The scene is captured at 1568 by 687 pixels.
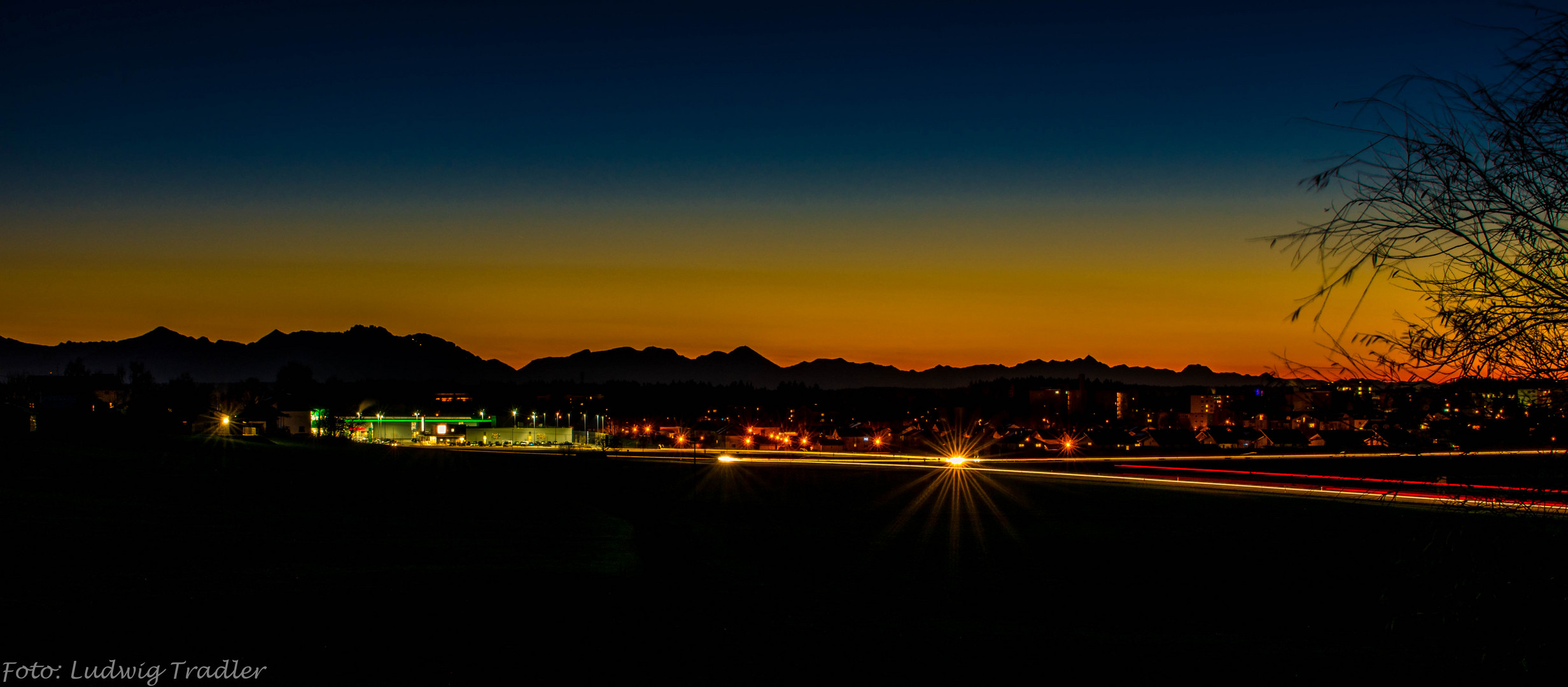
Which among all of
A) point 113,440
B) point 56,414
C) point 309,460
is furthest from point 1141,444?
point 56,414

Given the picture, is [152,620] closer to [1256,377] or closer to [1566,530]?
[1256,377]

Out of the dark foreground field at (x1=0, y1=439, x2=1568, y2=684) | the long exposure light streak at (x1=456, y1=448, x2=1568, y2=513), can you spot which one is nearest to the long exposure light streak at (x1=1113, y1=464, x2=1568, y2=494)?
the long exposure light streak at (x1=456, y1=448, x2=1568, y2=513)

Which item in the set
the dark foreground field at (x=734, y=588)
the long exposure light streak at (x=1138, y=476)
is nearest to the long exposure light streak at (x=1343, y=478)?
the long exposure light streak at (x=1138, y=476)

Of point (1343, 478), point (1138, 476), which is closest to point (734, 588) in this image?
point (1343, 478)

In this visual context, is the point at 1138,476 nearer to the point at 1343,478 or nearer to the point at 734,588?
the point at 1343,478

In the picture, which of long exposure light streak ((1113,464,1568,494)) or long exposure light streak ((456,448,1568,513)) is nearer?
long exposure light streak ((1113,464,1568,494))

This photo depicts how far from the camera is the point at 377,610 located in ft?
35.7

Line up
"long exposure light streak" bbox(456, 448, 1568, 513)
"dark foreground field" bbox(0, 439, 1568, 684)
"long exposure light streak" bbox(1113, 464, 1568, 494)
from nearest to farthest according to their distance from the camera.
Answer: "long exposure light streak" bbox(1113, 464, 1568, 494) < "long exposure light streak" bbox(456, 448, 1568, 513) < "dark foreground field" bbox(0, 439, 1568, 684)

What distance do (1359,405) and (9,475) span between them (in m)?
24.8

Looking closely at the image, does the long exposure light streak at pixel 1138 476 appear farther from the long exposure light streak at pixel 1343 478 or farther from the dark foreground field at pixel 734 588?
the dark foreground field at pixel 734 588

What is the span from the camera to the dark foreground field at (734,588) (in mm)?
8438

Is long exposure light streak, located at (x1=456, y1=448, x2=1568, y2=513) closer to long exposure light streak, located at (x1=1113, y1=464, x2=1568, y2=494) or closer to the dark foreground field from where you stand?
long exposure light streak, located at (x1=1113, y1=464, x2=1568, y2=494)

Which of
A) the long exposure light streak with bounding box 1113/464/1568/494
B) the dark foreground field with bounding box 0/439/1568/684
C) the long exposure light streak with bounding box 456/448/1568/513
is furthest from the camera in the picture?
the dark foreground field with bounding box 0/439/1568/684

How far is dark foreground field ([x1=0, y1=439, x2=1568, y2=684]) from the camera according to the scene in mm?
8438
